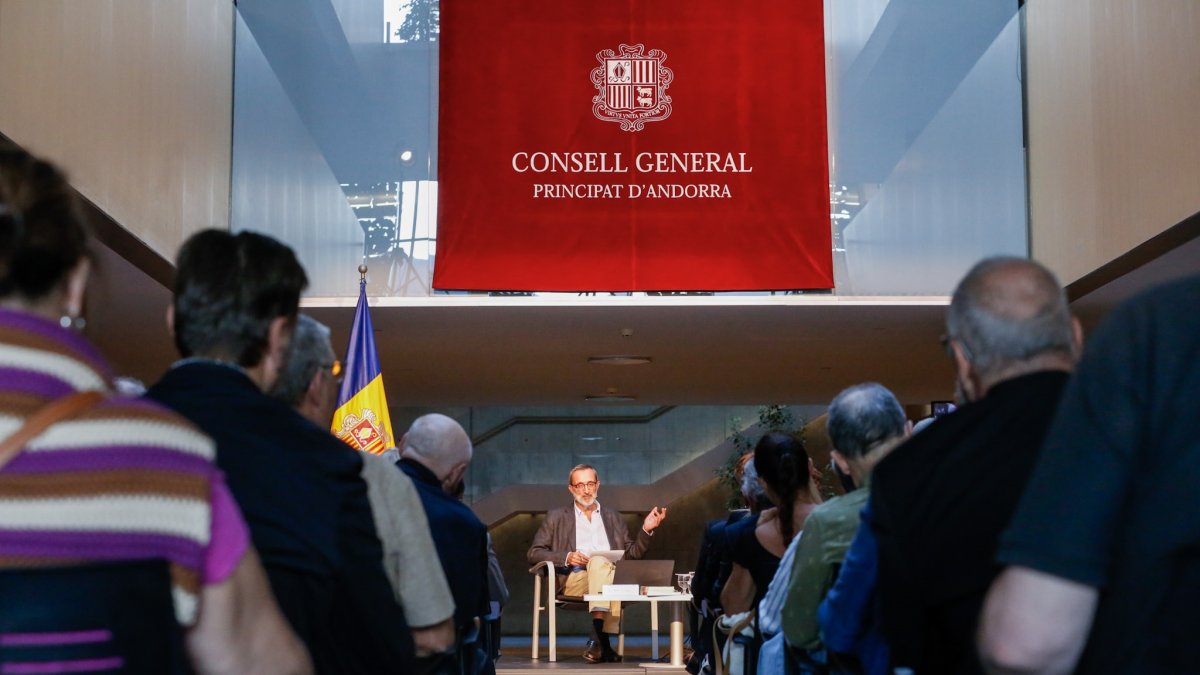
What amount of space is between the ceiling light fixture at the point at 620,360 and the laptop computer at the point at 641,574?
77.6 inches

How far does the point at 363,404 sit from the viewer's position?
284 inches

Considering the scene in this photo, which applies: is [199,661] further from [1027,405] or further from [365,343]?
[365,343]

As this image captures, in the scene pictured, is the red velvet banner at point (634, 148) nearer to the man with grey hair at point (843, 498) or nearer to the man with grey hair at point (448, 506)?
the man with grey hair at point (448, 506)

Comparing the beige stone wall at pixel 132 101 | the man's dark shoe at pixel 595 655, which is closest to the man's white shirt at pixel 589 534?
the man's dark shoe at pixel 595 655

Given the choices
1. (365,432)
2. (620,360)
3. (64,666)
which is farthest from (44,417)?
(620,360)

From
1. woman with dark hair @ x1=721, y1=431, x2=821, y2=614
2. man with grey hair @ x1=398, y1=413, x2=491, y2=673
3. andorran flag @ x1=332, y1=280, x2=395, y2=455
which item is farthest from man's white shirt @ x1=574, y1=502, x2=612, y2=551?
man with grey hair @ x1=398, y1=413, x2=491, y2=673

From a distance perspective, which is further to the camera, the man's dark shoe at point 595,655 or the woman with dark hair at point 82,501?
the man's dark shoe at point 595,655

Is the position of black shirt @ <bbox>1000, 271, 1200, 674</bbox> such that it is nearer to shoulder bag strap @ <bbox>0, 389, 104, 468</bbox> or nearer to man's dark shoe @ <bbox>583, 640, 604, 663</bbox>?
shoulder bag strap @ <bbox>0, 389, 104, 468</bbox>

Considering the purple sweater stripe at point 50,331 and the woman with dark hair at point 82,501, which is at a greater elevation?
the purple sweater stripe at point 50,331

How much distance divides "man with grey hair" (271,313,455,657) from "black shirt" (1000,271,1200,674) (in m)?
1.47

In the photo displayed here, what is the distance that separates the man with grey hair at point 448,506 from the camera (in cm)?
376

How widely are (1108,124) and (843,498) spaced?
5.11 m

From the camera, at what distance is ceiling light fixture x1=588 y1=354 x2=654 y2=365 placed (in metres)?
10.8

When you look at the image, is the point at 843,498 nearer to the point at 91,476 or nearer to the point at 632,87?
the point at 91,476
